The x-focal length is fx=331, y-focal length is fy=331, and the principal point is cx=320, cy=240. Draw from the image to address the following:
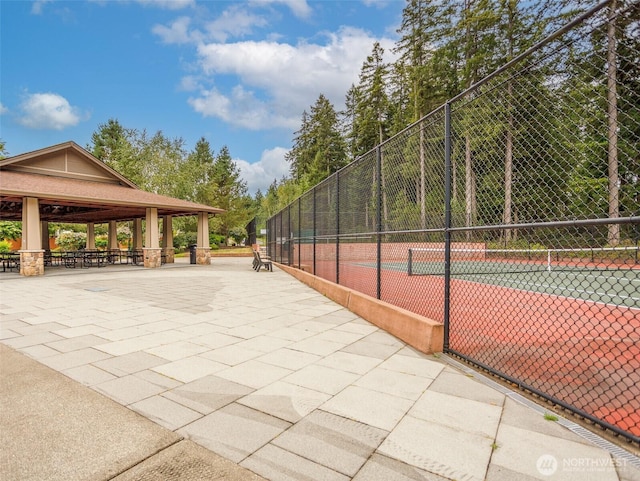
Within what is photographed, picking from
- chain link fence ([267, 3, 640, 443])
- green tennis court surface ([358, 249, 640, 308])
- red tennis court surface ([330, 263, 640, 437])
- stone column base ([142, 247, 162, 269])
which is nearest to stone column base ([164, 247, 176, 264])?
stone column base ([142, 247, 162, 269])

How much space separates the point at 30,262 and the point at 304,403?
14.6m

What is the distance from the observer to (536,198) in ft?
12.6

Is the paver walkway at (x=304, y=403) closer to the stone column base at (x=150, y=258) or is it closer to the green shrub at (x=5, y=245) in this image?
the stone column base at (x=150, y=258)

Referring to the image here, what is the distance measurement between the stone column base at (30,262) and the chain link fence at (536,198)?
1232cm

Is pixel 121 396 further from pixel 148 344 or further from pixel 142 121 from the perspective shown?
pixel 142 121

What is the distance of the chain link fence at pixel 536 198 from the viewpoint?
2.08 m

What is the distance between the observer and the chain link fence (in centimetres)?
208

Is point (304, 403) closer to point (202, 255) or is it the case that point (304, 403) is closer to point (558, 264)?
point (558, 264)

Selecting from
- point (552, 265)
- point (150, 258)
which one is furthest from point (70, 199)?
point (552, 265)

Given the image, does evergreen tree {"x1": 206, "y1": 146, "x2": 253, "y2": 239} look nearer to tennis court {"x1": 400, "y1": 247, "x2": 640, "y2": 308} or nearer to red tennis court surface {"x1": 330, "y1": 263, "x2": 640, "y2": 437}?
tennis court {"x1": 400, "y1": 247, "x2": 640, "y2": 308}

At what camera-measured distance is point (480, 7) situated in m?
19.4

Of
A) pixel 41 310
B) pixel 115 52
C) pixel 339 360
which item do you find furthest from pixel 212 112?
pixel 339 360

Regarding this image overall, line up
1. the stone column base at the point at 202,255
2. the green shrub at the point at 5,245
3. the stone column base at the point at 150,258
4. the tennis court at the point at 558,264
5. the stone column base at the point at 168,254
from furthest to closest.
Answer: the green shrub at the point at 5,245, the stone column base at the point at 168,254, the stone column base at the point at 202,255, the stone column base at the point at 150,258, the tennis court at the point at 558,264

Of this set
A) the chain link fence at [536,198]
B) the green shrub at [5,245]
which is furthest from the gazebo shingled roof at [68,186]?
the chain link fence at [536,198]
